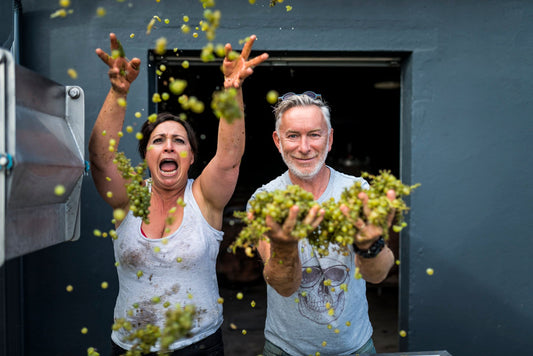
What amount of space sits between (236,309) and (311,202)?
19.1 ft

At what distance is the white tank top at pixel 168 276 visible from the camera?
2512 millimetres

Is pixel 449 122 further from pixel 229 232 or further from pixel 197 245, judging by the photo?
pixel 229 232

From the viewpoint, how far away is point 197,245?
100 inches

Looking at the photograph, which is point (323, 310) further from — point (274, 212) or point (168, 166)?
point (168, 166)

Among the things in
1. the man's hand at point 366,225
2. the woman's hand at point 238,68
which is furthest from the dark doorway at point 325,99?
the man's hand at point 366,225

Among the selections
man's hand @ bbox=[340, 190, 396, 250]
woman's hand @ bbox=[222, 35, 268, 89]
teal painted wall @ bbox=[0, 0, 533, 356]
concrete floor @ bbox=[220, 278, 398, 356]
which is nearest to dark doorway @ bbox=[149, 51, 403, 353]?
concrete floor @ bbox=[220, 278, 398, 356]

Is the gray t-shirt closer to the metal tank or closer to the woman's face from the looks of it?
the woman's face

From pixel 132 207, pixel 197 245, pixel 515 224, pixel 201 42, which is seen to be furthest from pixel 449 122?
pixel 132 207

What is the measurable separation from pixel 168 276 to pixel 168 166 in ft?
2.22

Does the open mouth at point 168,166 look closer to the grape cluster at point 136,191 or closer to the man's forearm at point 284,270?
the grape cluster at point 136,191

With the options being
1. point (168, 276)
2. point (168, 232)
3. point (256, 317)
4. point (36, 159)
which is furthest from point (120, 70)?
point (256, 317)

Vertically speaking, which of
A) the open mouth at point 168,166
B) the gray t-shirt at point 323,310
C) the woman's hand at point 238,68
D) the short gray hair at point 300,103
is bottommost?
the gray t-shirt at point 323,310

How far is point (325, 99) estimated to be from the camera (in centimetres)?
891

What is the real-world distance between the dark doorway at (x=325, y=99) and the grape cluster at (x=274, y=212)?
→ 80.8 inches
